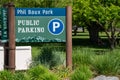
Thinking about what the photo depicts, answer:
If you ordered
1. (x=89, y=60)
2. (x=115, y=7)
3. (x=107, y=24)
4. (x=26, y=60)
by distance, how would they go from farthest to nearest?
(x=107, y=24) < (x=115, y=7) < (x=26, y=60) < (x=89, y=60)

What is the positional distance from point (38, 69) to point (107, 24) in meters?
17.9

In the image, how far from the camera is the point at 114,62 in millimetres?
11914

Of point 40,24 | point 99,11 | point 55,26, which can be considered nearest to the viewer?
point 40,24

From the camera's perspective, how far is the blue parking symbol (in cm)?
1227

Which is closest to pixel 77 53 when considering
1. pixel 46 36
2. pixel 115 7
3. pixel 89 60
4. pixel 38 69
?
pixel 89 60

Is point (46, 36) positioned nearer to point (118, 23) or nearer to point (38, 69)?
point (38, 69)

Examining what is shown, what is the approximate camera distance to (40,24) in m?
12.2

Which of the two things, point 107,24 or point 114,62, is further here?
point 107,24

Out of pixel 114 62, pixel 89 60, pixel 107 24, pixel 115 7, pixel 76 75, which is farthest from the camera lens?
pixel 107 24

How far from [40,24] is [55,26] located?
1.46 feet

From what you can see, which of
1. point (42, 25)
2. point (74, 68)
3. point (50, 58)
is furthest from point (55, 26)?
point (74, 68)

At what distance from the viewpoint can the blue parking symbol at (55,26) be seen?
40.2ft

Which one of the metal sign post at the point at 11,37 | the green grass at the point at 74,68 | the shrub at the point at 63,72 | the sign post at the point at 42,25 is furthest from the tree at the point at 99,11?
the metal sign post at the point at 11,37

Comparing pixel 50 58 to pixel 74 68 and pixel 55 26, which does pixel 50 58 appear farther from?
pixel 55 26
